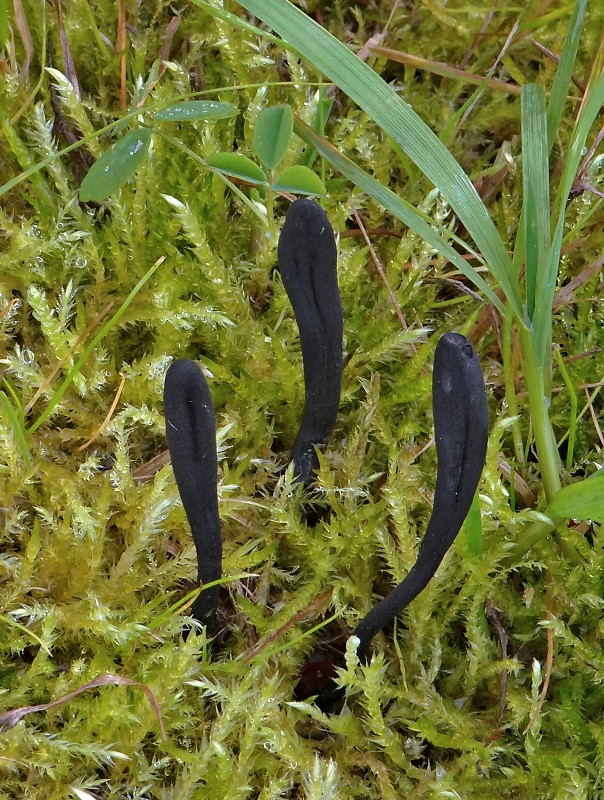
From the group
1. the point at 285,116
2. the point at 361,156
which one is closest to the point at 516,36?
the point at 361,156

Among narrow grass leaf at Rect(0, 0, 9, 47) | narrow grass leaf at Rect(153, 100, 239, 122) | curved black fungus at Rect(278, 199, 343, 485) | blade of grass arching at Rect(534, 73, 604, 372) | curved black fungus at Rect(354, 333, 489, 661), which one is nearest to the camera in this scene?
curved black fungus at Rect(354, 333, 489, 661)

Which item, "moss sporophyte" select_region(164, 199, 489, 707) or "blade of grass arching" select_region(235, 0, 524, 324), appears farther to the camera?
"blade of grass arching" select_region(235, 0, 524, 324)

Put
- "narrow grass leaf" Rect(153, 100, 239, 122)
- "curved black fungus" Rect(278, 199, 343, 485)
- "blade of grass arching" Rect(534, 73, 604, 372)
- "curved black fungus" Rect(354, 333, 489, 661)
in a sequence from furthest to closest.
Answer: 1. "narrow grass leaf" Rect(153, 100, 239, 122)
2. "blade of grass arching" Rect(534, 73, 604, 372)
3. "curved black fungus" Rect(278, 199, 343, 485)
4. "curved black fungus" Rect(354, 333, 489, 661)

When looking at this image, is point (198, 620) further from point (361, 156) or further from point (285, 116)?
point (361, 156)

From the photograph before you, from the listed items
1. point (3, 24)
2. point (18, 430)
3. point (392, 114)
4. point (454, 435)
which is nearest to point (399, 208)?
point (392, 114)

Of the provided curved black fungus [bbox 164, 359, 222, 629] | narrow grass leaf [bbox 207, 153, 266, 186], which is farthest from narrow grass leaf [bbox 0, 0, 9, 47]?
curved black fungus [bbox 164, 359, 222, 629]

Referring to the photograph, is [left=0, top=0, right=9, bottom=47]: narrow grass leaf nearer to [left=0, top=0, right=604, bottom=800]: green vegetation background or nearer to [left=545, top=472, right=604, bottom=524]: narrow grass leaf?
[left=0, top=0, right=604, bottom=800]: green vegetation background

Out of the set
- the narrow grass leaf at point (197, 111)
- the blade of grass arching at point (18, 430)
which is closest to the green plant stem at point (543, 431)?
the narrow grass leaf at point (197, 111)
